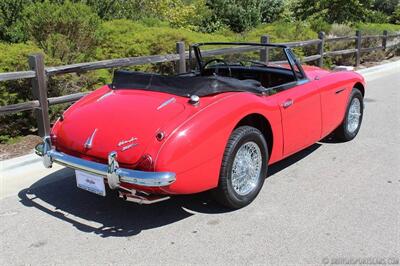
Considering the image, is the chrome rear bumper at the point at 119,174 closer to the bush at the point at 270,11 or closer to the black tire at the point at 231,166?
the black tire at the point at 231,166

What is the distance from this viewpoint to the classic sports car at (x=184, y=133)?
12.4 feet

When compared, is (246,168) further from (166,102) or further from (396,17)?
(396,17)

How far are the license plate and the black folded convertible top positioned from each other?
1.01 m

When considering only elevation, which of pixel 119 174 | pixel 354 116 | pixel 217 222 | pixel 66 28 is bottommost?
pixel 217 222

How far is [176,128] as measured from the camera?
3.84 m

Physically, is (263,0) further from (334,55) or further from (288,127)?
(288,127)

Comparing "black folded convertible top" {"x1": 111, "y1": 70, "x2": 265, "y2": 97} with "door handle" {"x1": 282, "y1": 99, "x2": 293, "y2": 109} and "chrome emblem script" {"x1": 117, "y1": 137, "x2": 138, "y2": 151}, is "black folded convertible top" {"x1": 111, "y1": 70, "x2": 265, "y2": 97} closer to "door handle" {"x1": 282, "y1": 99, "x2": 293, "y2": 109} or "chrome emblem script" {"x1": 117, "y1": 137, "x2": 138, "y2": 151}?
"door handle" {"x1": 282, "y1": 99, "x2": 293, "y2": 109}

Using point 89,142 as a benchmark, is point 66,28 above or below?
above

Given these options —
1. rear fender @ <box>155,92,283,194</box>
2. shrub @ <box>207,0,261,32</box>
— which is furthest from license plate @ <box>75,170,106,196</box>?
shrub @ <box>207,0,261,32</box>

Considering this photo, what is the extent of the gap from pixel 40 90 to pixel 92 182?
2606 millimetres

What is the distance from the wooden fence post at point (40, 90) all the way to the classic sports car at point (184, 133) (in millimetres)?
1607

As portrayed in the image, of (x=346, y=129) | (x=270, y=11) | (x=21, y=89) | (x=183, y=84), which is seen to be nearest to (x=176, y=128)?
(x=183, y=84)

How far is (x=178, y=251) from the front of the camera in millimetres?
3648

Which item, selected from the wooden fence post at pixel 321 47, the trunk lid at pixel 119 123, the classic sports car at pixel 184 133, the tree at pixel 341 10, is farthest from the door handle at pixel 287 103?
the tree at pixel 341 10
